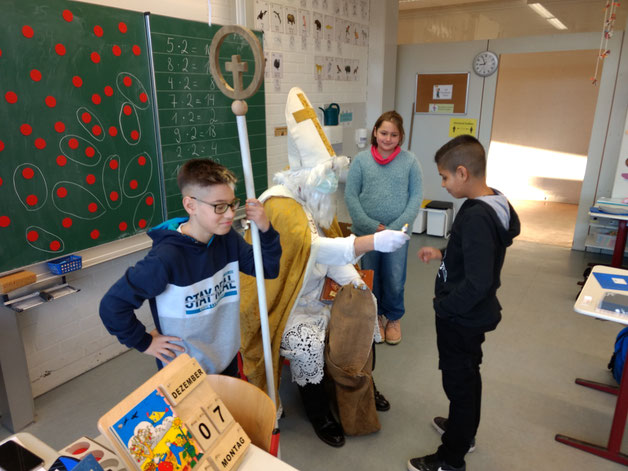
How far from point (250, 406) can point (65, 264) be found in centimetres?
153

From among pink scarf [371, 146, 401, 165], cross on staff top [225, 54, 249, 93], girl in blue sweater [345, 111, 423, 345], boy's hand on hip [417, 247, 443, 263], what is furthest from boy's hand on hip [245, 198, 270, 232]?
pink scarf [371, 146, 401, 165]

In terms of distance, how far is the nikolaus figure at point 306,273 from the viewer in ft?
6.57

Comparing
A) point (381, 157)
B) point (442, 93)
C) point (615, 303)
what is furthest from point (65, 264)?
point (442, 93)

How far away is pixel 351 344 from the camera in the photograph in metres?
2.02

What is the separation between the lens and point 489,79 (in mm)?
5102

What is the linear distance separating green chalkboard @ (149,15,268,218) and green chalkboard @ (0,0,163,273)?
10 cm

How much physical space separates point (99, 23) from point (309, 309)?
1847 mm

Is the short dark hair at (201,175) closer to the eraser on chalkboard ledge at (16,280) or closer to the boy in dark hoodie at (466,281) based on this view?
the boy in dark hoodie at (466,281)

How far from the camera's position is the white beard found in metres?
2.10

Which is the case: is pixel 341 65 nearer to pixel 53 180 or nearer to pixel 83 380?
pixel 53 180

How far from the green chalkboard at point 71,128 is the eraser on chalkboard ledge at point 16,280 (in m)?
0.06

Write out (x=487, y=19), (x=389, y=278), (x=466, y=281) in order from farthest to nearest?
1. (x=487, y=19)
2. (x=389, y=278)
3. (x=466, y=281)

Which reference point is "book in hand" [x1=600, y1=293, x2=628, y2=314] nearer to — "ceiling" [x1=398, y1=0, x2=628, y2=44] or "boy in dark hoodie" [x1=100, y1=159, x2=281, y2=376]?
"boy in dark hoodie" [x1=100, y1=159, x2=281, y2=376]

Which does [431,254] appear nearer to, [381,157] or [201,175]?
[201,175]
